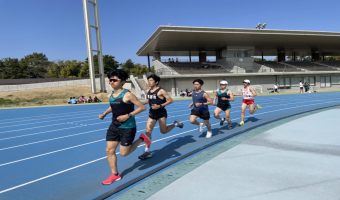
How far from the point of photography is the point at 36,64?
71.1m

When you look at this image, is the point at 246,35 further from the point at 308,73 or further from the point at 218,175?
the point at 218,175

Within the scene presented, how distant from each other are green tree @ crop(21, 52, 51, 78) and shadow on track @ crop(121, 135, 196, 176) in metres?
71.5

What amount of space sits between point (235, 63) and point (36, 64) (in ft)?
196

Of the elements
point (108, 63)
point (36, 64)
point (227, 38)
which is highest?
point (36, 64)

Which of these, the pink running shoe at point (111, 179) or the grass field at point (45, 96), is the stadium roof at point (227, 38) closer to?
the grass field at point (45, 96)

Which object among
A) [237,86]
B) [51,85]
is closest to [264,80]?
[237,86]

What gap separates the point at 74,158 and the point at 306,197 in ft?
15.2

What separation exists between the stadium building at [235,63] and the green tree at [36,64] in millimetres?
43398

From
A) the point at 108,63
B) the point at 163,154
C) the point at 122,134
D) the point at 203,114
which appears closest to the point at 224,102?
the point at 203,114

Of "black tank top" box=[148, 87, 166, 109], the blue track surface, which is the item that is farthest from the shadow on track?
"black tank top" box=[148, 87, 166, 109]

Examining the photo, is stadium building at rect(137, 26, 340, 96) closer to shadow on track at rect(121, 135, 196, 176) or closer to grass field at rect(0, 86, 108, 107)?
A: grass field at rect(0, 86, 108, 107)

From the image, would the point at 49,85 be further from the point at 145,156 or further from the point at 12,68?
the point at 145,156

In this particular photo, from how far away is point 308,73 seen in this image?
39781 millimetres

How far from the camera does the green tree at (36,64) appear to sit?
68.1 m
